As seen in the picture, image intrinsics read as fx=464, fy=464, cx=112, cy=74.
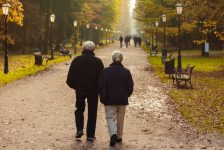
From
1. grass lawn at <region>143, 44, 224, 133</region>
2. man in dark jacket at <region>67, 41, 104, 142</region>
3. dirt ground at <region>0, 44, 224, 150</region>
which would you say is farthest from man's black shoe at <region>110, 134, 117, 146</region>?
grass lawn at <region>143, 44, 224, 133</region>

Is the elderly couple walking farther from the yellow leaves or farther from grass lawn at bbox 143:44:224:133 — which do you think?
the yellow leaves

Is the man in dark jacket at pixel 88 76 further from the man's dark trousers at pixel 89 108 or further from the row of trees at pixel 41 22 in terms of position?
the row of trees at pixel 41 22

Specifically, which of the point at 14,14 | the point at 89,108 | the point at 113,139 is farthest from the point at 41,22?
the point at 113,139

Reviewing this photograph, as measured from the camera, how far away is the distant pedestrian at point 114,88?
8.83m

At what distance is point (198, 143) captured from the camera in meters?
9.42

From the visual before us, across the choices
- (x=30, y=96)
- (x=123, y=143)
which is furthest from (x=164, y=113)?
(x=30, y=96)

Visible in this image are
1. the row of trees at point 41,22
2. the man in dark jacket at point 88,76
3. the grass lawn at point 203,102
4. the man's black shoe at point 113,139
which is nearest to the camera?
the man's black shoe at point 113,139

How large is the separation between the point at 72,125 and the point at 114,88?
2.59 meters

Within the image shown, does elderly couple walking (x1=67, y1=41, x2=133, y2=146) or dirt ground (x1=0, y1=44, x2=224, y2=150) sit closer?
elderly couple walking (x1=67, y1=41, x2=133, y2=146)

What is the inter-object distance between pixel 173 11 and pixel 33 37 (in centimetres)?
2092

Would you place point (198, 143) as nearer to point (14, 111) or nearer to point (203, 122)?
point (203, 122)

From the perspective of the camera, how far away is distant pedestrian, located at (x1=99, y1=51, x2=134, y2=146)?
348 inches

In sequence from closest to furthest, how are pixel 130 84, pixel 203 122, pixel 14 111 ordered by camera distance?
pixel 130 84 < pixel 203 122 < pixel 14 111

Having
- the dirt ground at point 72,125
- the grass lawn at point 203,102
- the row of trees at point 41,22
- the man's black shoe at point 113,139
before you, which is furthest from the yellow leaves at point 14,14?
the man's black shoe at point 113,139
